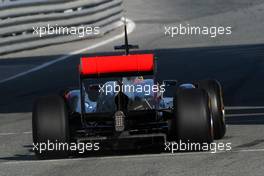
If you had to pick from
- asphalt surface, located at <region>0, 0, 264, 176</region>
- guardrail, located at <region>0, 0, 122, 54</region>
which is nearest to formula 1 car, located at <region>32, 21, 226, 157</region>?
asphalt surface, located at <region>0, 0, 264, 176</region>

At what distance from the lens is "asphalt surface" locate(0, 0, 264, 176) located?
970 centimetres

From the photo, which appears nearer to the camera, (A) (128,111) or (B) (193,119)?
(B) (193,119)

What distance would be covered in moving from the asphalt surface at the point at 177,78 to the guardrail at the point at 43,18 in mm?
304

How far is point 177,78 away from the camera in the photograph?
19203 mm

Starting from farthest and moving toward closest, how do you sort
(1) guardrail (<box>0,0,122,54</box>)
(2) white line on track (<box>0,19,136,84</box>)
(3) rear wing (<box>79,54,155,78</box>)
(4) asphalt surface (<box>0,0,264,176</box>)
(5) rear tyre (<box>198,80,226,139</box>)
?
1. (1) guardrail (<box>0,0,122,54</box>)
2. (2) white line on track (<box>0,19,136,84</box>)
3. (5) rear tyre (<box>198,80,226,139</box>)
4. (3) rear wing (<box>79,54,155,78</box>)
5. (4) asphalt surface (<box>0,0,264,176</box>)

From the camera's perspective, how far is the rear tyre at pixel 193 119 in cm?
1020

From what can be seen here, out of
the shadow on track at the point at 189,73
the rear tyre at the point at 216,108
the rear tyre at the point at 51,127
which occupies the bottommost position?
the shadow on track at the point at 189,73

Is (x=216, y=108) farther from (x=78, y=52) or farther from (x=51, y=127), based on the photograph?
Result: (x=78, y=52)

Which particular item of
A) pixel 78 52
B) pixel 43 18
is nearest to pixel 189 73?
pixel 78 52

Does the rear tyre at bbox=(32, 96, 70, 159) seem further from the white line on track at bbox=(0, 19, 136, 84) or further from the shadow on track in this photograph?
the white line on track at bbox=(0, 19, 136, 84)

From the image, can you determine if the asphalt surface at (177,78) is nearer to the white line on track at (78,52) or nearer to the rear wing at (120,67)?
the white line on track at (78,52)

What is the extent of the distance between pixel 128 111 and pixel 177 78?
846 centimetres

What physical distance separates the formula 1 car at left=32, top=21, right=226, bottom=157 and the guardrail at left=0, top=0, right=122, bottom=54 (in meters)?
13.3

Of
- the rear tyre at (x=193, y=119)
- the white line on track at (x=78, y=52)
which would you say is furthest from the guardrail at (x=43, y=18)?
the rear tyre at (x=193, y=119)
